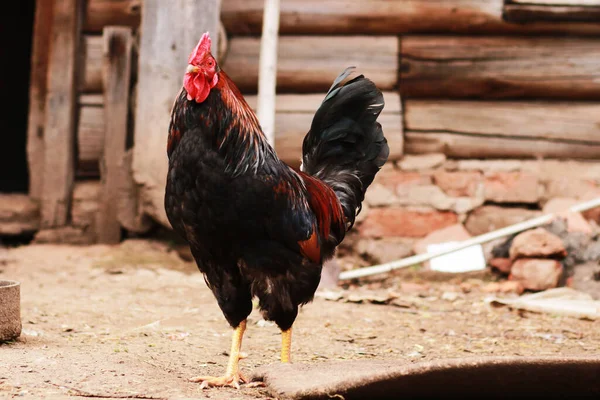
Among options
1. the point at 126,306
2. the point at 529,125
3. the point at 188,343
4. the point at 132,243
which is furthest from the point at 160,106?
the point at 529,125

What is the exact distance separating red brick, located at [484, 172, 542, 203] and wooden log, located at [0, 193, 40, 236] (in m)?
4.57

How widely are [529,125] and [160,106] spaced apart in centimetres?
357

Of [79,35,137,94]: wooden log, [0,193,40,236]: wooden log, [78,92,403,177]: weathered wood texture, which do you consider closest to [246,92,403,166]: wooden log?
[78,92,403,177]: weathered wood texture

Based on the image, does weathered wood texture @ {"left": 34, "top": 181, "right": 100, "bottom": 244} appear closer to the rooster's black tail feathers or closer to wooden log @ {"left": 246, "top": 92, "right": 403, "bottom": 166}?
wooden log @ {"left": 246, "top": 92, "right": 403, "bottom": 166}

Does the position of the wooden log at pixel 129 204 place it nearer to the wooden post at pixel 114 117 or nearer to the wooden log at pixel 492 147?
the wooden post at pixel 114 117

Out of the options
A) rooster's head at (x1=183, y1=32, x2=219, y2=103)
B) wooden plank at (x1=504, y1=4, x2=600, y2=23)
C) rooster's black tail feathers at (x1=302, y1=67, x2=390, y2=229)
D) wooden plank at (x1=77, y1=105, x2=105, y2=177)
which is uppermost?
wooden plank at (x1=504, y1=4, x2=600, y2=23)

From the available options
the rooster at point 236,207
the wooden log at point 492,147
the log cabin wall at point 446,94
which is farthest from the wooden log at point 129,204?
the rooster at point 236,207

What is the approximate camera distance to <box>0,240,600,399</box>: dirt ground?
135 inches

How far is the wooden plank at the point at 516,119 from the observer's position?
7.70 metres

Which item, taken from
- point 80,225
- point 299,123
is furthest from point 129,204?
point 299,123

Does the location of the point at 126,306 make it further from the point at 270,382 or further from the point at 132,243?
the point at 270,382

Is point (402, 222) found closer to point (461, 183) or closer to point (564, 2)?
point (461, 183)

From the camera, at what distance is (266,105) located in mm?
7176

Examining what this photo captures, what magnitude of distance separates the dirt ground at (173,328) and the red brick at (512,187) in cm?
94
